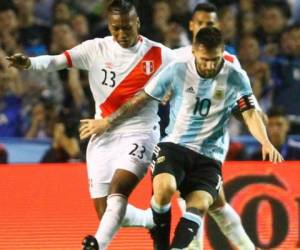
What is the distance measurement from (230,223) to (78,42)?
3.55 metres

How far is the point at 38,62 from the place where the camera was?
23.0 feet

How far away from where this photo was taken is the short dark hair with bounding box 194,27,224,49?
6.43 meters

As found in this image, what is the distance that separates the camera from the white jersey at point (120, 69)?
23.2ft

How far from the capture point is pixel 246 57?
34.6 feet

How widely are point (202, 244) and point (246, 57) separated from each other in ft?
11.1

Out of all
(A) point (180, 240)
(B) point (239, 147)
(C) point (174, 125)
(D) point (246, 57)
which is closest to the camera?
(A) point (180, 240)

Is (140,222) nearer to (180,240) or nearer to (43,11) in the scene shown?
(180,240)

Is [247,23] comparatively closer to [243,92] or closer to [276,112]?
[276,112]

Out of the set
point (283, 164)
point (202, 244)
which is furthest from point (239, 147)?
point (202, 244)

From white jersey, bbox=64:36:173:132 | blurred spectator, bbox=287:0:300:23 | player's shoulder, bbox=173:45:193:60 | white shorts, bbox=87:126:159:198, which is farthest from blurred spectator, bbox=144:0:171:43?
white shorts, bbox=87:126:159:198

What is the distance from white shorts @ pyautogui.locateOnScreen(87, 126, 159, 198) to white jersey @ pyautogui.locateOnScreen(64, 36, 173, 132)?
7 cm

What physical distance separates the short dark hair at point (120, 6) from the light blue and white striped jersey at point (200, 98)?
1.58ft

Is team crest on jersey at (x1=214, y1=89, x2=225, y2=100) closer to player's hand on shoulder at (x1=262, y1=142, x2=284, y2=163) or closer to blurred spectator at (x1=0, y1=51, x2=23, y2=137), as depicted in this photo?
player's hand on shoulder at (x1=262, y1=142, x2=284, y2=163)

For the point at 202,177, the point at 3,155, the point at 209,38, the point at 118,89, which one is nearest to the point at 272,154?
the point at 202,177
